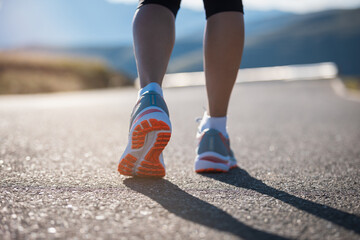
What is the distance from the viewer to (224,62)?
4.81ft

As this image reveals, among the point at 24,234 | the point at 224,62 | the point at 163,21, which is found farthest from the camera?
the point at 224,62

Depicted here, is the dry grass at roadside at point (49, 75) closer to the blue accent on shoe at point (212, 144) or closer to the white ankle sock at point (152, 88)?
the blue accent on shoe at point (212, 144)

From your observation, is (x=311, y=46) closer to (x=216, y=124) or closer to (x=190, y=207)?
(x=216, y=124)

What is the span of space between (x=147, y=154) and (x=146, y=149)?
0.02 m

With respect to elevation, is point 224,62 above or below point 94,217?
above

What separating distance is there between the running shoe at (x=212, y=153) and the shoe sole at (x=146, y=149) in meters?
0.20

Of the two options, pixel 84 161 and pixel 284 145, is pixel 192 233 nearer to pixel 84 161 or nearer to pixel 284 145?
pixel 84 161

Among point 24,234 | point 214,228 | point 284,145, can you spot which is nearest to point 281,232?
point 214,228

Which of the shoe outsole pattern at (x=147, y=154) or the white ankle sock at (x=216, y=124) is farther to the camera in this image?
the white ankle sock at (x=216, y=124)

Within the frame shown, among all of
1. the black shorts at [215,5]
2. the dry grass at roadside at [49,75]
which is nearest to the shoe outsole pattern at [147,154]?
the black shorts at [215,5]

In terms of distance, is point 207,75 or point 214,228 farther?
point 207,75

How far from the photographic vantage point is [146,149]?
3.96ft

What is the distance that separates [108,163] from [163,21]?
24.8 inches

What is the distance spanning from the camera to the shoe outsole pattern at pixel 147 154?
1.17 metres
